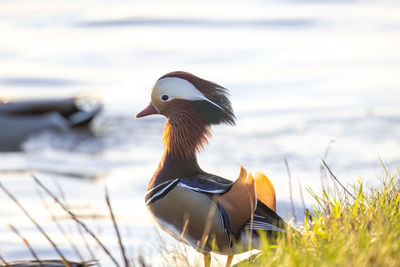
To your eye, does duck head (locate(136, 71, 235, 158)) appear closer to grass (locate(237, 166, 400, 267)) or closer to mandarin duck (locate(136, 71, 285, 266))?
mandarin duck (locate(136, 71, 285, 266))

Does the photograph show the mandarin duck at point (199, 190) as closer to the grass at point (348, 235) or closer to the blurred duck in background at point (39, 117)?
the grass at point (348, 235)

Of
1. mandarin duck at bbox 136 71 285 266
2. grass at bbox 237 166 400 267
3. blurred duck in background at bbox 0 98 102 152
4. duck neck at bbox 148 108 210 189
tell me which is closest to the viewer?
grass at bbox 237 166 400 267

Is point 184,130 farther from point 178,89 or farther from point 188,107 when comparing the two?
point 178,89

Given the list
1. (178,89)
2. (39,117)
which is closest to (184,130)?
(178,89)

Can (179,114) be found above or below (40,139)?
above

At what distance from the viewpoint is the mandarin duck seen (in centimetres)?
344

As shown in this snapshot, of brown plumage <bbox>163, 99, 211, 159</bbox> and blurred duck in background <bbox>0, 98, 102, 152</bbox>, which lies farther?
blurred duck in background <bbox>0, 98, 102, 152</bbox>

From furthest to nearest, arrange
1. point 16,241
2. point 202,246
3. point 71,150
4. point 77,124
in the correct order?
1. point 77,124
2. point 71,150
3. point 16,241
4. point 202,246

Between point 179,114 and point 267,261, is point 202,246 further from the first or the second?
point 179,114

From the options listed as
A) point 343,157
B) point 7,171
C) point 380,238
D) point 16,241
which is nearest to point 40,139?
point 7,171

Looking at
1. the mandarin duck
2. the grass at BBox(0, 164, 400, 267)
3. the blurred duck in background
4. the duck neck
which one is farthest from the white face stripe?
the blurred duck in background

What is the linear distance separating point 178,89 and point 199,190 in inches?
22.0

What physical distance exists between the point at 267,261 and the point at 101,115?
493 inches

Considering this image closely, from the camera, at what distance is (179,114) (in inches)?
148
